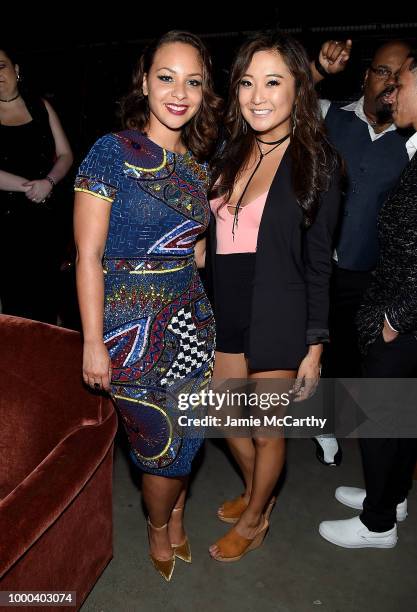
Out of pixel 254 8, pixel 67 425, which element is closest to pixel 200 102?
pixel 67 425

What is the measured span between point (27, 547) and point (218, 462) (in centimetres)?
140

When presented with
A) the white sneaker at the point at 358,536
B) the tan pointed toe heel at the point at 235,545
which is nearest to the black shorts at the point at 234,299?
the tan pointed toe heel at the point at 235,545

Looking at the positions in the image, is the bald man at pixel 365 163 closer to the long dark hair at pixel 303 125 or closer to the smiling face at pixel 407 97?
the smiling face at pixel 407 97

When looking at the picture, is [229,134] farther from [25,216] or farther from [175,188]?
[25,216]

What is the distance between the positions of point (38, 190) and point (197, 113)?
1273mm

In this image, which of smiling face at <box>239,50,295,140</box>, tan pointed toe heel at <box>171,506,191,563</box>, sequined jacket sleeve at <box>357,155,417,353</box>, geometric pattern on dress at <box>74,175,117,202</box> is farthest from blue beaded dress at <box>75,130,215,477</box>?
sequined jacket sleeve at <box>357,155,417,353</box>

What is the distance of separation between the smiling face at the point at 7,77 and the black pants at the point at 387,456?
6.82 ft

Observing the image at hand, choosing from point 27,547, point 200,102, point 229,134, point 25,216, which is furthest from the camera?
point 25,216

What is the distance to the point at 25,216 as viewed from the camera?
276 centimetres

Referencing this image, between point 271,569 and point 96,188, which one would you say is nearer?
point 96,188

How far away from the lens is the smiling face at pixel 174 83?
151cm

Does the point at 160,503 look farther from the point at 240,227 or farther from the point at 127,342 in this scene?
the point at 240,227

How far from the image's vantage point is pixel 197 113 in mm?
1682

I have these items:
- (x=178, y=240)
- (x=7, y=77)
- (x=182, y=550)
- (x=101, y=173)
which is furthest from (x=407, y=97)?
(x=7, y=77)
